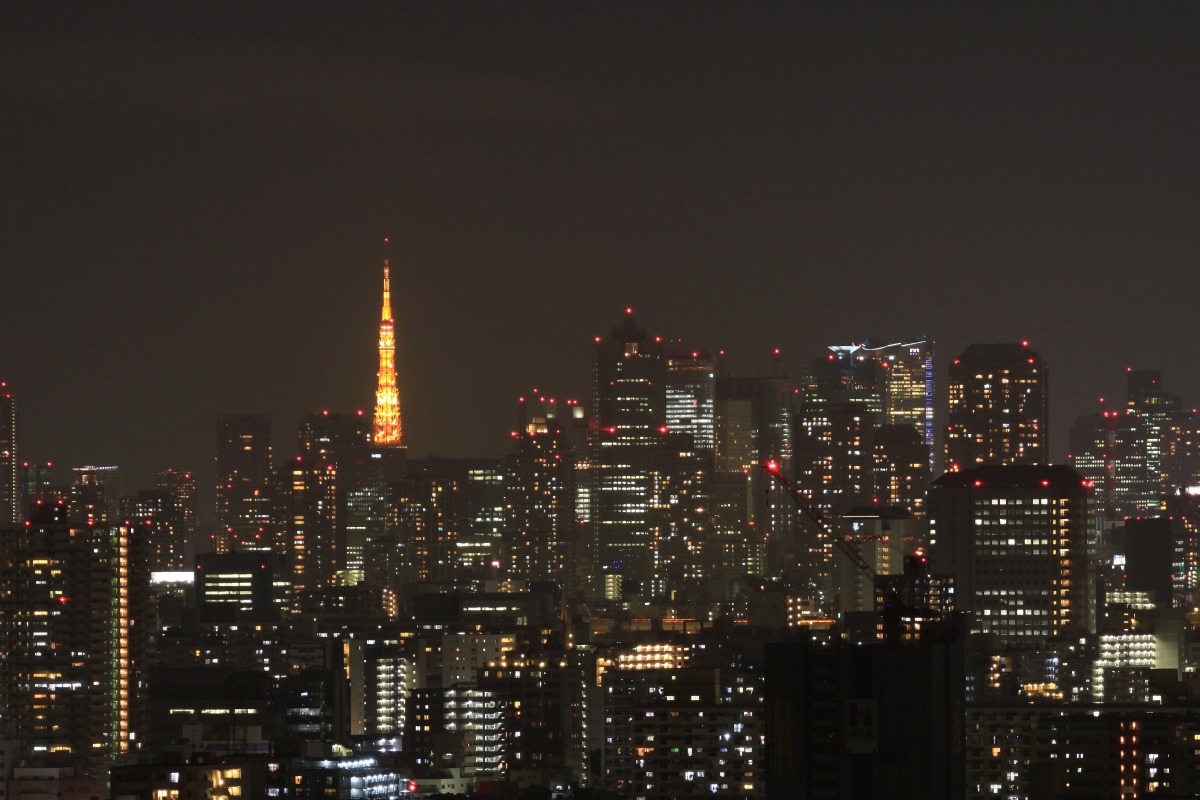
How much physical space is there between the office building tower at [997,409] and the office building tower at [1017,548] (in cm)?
959

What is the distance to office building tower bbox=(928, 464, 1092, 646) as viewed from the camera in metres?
66.8

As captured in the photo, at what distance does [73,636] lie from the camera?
5188cm

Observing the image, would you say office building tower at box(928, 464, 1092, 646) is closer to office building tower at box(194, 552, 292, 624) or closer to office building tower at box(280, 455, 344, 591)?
office building tower at box(194, 552, 292, 624)

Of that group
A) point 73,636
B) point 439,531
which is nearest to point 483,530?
point 439,531

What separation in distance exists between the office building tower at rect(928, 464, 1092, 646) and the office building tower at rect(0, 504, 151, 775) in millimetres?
19246

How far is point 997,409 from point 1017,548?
556 inches

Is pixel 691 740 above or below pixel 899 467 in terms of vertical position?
below

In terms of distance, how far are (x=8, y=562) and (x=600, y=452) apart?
3917 cm

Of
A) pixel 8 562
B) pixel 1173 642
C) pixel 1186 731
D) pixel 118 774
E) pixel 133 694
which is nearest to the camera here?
pixel 118 774

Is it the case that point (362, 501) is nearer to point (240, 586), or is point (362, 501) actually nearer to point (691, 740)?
point (240, 586)

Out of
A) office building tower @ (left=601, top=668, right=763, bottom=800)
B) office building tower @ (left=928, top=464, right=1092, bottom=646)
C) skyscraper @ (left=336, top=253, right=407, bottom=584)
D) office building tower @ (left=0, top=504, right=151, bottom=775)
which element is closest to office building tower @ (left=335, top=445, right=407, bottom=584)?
skyscraper @ (left=336, top=253, right=407, bottom=584)

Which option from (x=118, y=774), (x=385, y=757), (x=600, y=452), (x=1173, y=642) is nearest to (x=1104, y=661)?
(x=1173, y=642)

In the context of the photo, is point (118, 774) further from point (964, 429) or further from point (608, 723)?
point (964, 429)

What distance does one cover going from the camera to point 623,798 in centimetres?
4172
